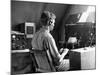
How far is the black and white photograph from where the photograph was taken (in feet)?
9.00

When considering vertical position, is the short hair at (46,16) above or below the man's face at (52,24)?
above

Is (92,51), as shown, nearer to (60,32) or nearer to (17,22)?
(60,32)

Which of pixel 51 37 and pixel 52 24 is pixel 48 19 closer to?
pixel 52 24

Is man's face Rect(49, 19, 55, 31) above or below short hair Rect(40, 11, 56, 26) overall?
below

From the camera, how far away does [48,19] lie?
2.88m

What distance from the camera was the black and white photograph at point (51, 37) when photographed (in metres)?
2.74

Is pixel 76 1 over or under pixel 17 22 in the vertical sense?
over

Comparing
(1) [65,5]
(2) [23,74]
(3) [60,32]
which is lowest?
(2) [23,74]

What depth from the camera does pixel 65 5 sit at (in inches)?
116

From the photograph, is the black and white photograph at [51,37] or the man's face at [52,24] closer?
the black and white photograph at [51,37]

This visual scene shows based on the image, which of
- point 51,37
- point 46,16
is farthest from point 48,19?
point 51,37

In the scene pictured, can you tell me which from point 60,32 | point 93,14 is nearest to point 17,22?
point 60,32

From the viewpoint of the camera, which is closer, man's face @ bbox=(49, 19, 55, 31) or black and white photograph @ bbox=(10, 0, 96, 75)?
black and white photograph @ bbox=(10, 0, 96, 75)

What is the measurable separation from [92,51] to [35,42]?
96 cm
